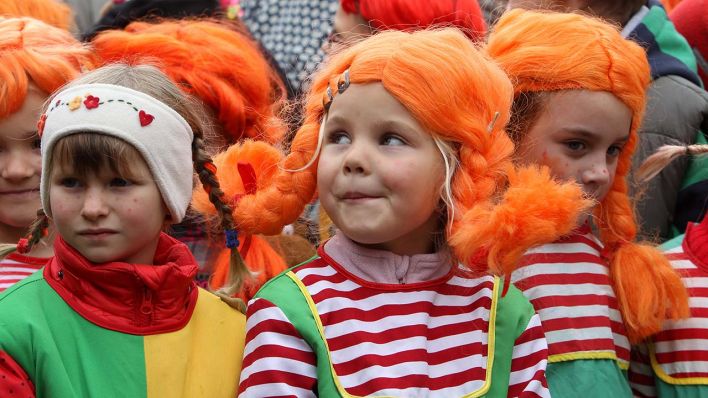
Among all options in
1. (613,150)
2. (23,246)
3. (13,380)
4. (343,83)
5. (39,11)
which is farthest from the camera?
A: (39,11)

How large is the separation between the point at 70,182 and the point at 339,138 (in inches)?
27.5

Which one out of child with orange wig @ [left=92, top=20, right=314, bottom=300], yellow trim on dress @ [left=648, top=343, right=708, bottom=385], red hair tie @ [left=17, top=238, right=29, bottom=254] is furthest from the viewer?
child with orange wig @ [left=92, top=20, right=314, bottom=300]

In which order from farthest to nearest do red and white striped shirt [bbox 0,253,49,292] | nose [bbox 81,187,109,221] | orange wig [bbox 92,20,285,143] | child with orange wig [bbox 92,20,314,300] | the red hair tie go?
orange wig [bbox 92,20,285,143] → child with orange wig [bbox 92,20,314,300] → red and white striped shirt [bbox 0,253,49,292] → the red hair tie → nose [bbox 81,187,109,221]

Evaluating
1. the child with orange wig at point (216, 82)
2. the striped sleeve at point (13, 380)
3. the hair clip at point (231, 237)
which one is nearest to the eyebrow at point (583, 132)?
the child with orange wig at point (216, 82)

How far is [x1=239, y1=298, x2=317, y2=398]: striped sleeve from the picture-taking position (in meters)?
2.62

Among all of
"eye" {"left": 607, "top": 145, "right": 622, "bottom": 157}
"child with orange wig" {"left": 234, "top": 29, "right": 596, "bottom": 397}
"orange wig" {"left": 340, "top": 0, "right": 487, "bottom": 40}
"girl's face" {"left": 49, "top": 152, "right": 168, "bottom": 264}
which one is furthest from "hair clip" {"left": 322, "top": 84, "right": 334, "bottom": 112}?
"orange wig" {"left": 340, "top": 0, "right": 487, "bottom": 40}

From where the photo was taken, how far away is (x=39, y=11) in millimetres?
4250

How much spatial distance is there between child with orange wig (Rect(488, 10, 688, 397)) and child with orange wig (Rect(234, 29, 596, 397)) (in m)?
0.37

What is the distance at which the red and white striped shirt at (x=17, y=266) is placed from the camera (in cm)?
312

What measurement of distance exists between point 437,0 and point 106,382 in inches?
84.7

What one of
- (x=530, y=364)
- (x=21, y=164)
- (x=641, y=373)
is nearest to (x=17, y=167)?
(x=21, y=164)

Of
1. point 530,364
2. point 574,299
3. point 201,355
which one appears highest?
point 201,355

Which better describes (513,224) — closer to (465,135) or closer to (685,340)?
(465,135)

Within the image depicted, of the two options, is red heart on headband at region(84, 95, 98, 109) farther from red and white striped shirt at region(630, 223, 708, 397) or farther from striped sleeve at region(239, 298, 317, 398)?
red and white striped shirt at region(630, 223, 708, 397)
